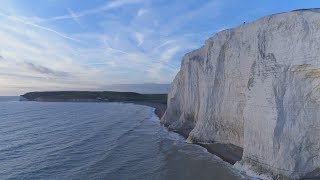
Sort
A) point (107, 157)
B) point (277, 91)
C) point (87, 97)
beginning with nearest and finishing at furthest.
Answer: point (277, 91) < point (107, 157) < point (87, 97)

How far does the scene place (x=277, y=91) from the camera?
19531 millimetres

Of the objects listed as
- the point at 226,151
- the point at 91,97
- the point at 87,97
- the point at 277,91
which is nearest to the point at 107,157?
the point at 226,151

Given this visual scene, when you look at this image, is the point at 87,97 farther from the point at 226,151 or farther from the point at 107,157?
the point at 226,151

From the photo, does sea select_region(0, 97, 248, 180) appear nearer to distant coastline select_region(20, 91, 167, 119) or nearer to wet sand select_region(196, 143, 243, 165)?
wet sand select_region(196, 143, 243, 165)

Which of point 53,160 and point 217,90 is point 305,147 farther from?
point 53,160

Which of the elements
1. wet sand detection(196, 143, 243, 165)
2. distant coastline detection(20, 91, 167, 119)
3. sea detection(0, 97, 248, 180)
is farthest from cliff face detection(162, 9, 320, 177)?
distant coastline detection(20, 91, 167, 119)

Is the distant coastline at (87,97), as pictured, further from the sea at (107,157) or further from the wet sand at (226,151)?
the wet sand at (226,151)

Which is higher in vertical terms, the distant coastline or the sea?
the distant coastline

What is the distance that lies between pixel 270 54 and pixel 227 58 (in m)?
7.57

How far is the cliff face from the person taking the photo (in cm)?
1816

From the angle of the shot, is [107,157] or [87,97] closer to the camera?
[107,157]

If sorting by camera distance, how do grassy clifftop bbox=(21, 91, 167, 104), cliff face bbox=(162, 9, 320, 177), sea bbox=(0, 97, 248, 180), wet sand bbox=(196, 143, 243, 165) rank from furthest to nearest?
grassy clifftop bbox=(21, 91, 167, 104) → wet sand bbox=(196, 143, 243, 165) → sea bbox=(0, 97, 248, 180) → cliff face bbox=(162, 9, 320, 177)

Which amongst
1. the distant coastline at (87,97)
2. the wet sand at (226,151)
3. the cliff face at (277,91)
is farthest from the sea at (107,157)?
the distant coastline at (87,97)

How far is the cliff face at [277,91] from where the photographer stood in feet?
59.6
